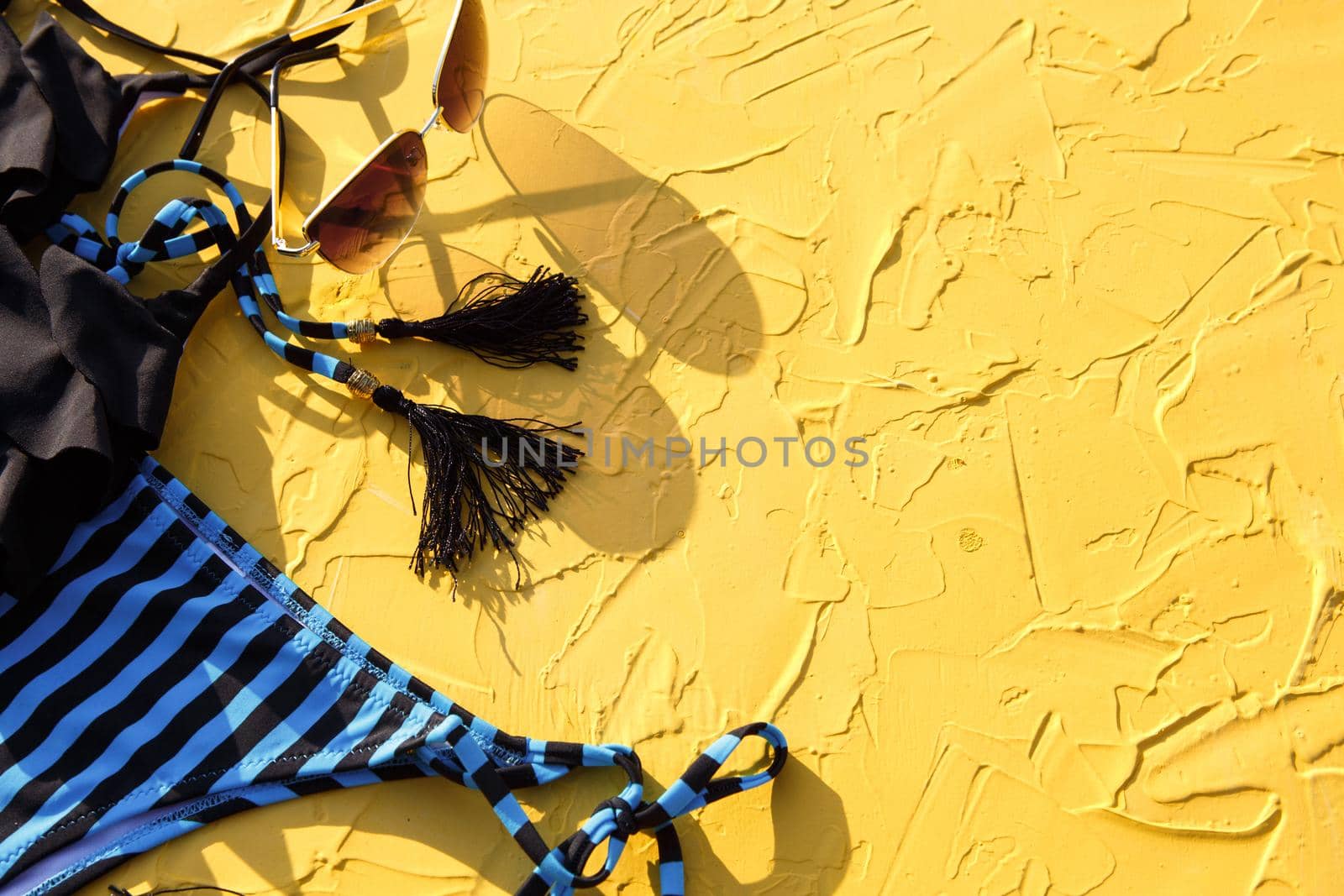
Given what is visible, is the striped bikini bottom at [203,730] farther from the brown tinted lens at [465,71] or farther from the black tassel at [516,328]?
the brown tinted lens at [465,71]

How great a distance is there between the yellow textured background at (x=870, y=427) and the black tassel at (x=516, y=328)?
4 cm

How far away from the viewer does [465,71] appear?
1573 mm

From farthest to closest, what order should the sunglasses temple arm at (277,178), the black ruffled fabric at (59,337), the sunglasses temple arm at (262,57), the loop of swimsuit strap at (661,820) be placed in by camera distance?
the sunglasses temple arm at (262,57) < the sunglasses temple arm at (277,178) < the black ruffled fabric at (59,337) < the loop of swimsuit strap at (661,820)

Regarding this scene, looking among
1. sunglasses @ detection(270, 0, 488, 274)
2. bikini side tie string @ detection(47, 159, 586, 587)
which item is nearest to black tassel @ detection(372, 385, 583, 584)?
bikini side tie string @ detection(47, 159, 586, 587)

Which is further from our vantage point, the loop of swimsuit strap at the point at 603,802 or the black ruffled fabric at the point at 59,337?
the black ruffled fabric at the point at 59,337

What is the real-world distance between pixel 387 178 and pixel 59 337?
519 mm

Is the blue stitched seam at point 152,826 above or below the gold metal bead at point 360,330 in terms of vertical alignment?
below

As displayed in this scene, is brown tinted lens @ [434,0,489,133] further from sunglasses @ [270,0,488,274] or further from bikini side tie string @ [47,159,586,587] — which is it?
bikini side tie string @ [47,159,586,587]

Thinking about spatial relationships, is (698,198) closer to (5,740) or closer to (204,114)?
(204,114)

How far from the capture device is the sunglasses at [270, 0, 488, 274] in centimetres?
137

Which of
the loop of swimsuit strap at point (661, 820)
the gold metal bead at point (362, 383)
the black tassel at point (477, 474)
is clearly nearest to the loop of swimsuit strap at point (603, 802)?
the loop of swimsuit strap at point (661, 820)

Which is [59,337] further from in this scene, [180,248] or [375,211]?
[375,211]

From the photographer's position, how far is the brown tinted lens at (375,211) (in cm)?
136

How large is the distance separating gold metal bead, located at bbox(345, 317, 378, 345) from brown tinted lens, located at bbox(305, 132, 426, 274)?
0.10 meters
